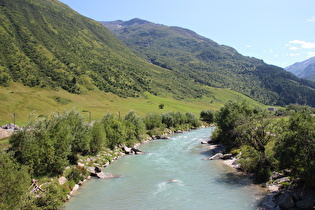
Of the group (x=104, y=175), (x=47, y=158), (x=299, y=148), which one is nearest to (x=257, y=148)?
(x=299, y=148)

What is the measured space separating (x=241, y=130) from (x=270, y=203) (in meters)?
18.1

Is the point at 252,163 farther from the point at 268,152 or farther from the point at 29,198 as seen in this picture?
the point at 29,198

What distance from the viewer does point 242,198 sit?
3316 cm

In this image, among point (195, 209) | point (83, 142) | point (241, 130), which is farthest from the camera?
point (83, 142)

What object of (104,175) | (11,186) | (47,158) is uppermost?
(11,186)

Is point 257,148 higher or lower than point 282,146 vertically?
lower

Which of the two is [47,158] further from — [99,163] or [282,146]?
[282,146]

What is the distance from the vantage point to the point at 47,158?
37562 millimetres

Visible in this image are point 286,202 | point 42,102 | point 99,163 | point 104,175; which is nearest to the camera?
point 286,202

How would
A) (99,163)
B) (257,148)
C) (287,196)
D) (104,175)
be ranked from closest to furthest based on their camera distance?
1. (287,196)
2. (257,148)
3. (104,175)
4. (99,163)

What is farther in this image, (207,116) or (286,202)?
(207,116)

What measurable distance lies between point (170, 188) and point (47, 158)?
1913 cm

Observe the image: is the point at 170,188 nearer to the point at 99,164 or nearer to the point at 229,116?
the point at 99,164

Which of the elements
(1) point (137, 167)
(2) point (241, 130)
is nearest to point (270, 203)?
(2) point (241, 130)
